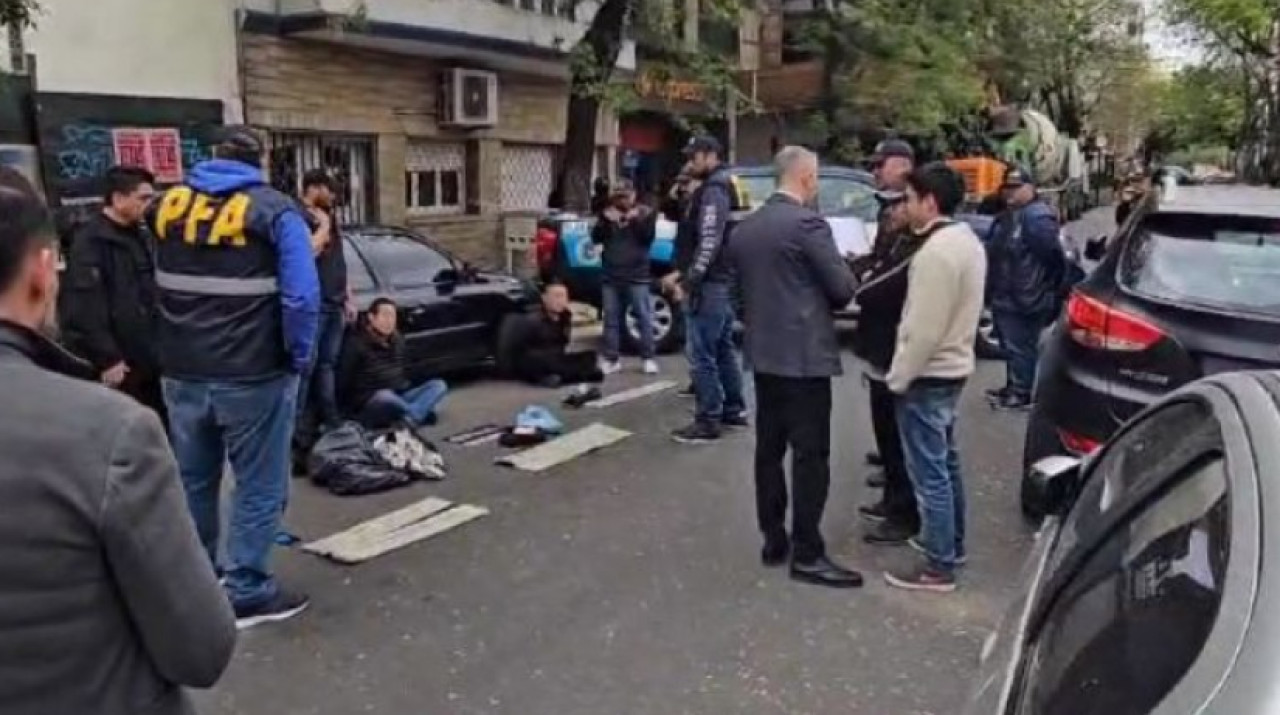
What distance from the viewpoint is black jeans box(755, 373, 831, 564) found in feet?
16.3

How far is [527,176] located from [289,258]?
14.3m

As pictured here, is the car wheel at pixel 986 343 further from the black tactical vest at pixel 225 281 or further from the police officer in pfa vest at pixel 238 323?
the black tactical vest at pixel 225 281

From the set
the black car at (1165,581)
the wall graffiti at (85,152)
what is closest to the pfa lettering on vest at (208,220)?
the black car at (1165,581)

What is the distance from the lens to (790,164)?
5.02 meters

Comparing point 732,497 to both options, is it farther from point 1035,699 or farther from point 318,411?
point 1035,699

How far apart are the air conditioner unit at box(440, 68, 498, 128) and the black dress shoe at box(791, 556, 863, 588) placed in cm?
1187

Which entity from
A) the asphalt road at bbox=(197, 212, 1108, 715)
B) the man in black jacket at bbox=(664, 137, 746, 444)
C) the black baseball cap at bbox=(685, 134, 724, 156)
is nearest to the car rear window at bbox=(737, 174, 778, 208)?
the man in black jacket at bbox=(664, 137, 746, 444)

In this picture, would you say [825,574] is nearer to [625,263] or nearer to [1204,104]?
[625,263]

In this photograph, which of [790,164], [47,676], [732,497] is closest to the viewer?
[47,676]

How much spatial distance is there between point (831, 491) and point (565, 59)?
12.0 meters

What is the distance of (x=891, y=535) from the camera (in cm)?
557

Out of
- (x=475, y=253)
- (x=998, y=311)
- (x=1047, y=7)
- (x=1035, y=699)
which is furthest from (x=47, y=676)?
(x=1047, y=7)

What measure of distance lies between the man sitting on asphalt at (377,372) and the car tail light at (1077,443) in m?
3.74

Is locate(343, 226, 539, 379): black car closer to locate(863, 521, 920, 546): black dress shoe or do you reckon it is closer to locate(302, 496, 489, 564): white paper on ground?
locate(302, 496, 489, 564): white paper on ground
